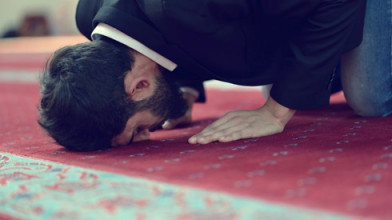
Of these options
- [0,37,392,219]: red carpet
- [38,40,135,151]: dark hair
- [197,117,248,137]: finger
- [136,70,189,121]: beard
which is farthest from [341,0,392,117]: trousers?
[38,40,135,151]: dark hair

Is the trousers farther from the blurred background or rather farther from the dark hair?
the blurred background

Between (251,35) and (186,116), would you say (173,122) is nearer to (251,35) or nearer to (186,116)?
(186,116)

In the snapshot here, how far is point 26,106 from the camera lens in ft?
8.82

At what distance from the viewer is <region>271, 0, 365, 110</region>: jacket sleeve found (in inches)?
52.5

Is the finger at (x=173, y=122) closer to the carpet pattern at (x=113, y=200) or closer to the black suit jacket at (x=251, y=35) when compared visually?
the black suit jacket at (x=251, y=35)

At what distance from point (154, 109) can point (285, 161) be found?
40 cm

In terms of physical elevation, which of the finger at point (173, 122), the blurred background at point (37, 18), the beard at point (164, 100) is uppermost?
the beard at point (164, 100)

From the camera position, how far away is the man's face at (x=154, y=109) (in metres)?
1.35

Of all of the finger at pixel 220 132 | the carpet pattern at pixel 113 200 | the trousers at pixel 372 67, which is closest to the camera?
the carpet pattern at pixel 113 200

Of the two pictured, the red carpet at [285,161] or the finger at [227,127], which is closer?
the red carpet at [285,161]

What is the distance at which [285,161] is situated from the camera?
108cm

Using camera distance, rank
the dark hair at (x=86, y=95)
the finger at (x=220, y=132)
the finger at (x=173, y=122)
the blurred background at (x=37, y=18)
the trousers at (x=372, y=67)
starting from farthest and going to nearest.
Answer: the blurred background at (x=37, y=18)
the finger at (x=173, y=122)
the trousers at (x=372, y=67)
the finger at (x=220, y=132)
the dark hair at (x=86, y=95)

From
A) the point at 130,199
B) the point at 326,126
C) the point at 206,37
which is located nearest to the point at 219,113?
the point at 326,126

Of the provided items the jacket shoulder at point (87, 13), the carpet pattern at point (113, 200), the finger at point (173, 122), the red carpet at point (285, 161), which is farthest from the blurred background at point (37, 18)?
the carpet pattern at point (113, 200)
